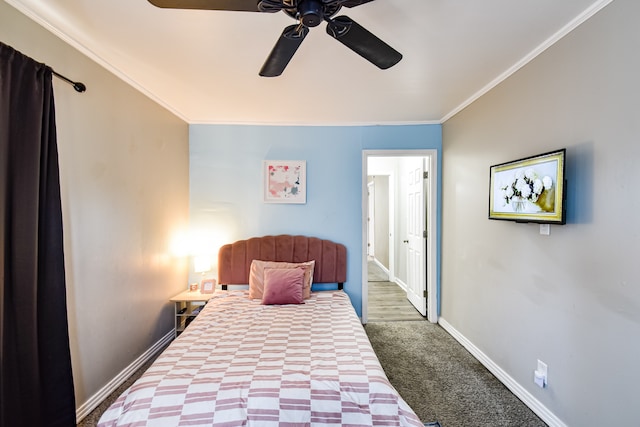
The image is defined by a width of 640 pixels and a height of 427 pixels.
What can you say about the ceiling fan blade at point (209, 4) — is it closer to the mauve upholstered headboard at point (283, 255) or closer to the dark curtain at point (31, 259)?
the dark curtain at point (31, 259)

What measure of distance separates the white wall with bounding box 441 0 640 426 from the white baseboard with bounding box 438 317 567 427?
36 millimetres

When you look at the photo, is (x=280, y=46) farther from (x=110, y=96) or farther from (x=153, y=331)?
(x=153, y=331)

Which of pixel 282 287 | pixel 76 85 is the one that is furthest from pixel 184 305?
pixel 76 85

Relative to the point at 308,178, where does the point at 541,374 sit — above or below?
below

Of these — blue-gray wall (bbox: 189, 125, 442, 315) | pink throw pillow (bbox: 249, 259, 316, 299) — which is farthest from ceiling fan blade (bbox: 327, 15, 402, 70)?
pink throw pillow (bbox: 249, 259, 316, 299)

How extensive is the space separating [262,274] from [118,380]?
140 centimetres

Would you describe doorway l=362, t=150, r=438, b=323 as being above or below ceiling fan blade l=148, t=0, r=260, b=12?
below

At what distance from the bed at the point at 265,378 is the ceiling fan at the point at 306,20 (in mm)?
1705

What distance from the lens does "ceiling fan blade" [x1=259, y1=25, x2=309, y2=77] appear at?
1291 millimetres

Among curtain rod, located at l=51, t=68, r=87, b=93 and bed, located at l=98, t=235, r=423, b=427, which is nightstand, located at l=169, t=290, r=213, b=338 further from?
curtain rod, located at l=51, t=68, r=87, b=93

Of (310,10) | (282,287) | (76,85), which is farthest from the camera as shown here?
(282,287)

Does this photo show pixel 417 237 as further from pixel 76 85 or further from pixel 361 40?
pixel 76 85

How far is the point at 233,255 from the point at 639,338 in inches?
125

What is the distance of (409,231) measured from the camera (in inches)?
170
